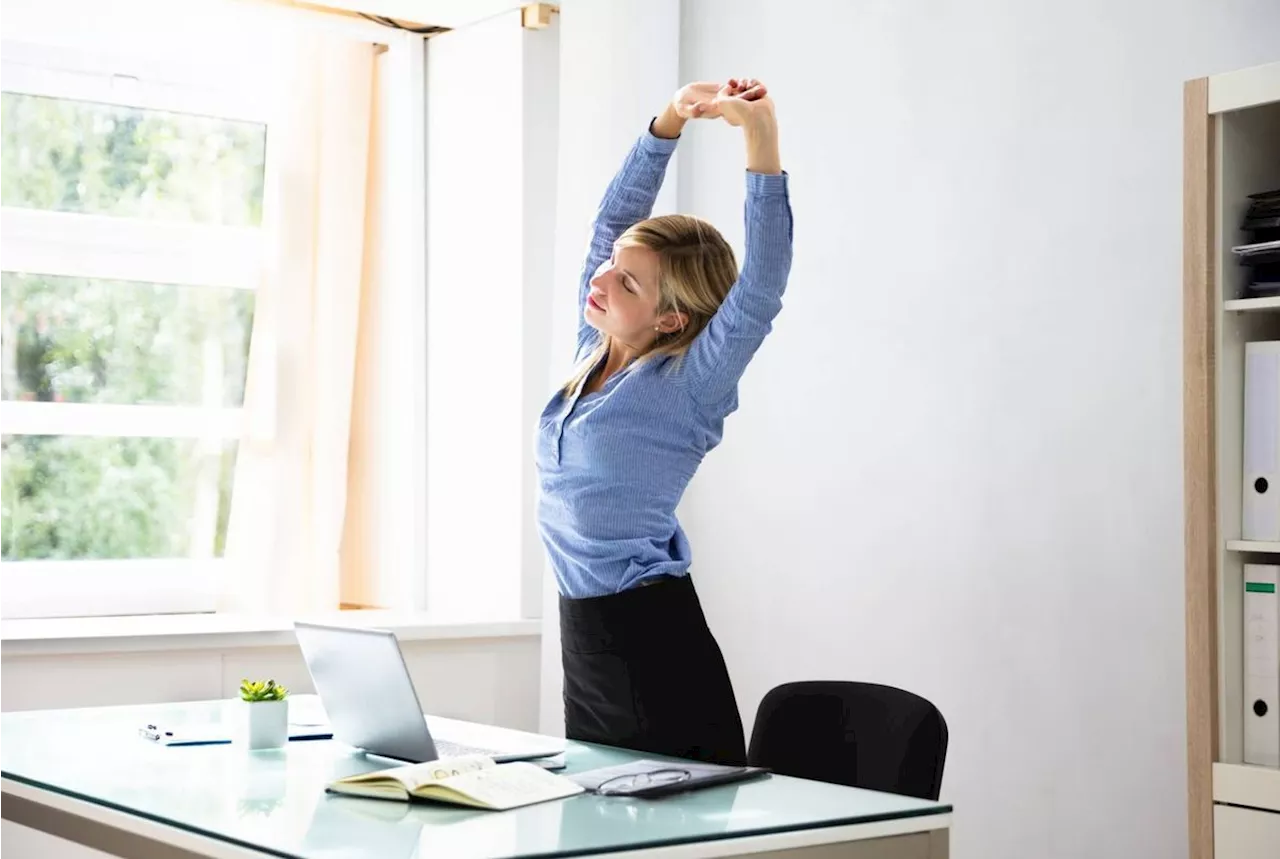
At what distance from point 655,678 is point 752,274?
1.94ft

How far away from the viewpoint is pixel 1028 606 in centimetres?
300

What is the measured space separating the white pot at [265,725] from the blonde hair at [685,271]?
2.41ft

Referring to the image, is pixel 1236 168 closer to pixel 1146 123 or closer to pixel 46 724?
pixel 1146 123

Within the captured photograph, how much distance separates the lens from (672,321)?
230 cm

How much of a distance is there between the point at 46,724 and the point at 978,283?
6.30ft

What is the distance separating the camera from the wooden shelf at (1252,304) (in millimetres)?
2266

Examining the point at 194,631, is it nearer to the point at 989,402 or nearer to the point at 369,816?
the point at 989,402

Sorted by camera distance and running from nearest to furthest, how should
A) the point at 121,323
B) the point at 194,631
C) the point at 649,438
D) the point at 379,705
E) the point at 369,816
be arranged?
the point at 369,816 < the point at 379,705 < the point at 649,438 < the point at 194,631 < the point at 121,323

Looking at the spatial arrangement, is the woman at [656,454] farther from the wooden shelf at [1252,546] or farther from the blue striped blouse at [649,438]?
the wooden shelf at [1252,546]

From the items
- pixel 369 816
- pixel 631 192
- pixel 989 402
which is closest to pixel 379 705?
pixel 369 816

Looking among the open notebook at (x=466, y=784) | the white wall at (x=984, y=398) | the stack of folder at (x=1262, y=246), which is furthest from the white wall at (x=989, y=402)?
the open notebook at (x=466, y=784)

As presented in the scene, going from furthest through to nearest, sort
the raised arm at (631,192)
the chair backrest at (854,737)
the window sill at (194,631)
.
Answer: the window sill at (194,631)
the raised arm at (631,192)
the chair backrest at (854,737)

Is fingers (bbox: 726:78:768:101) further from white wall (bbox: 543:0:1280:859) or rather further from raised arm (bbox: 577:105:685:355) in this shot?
white wall (bbox: 543:0:1280:859)

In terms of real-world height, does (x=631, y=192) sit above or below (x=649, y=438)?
above
